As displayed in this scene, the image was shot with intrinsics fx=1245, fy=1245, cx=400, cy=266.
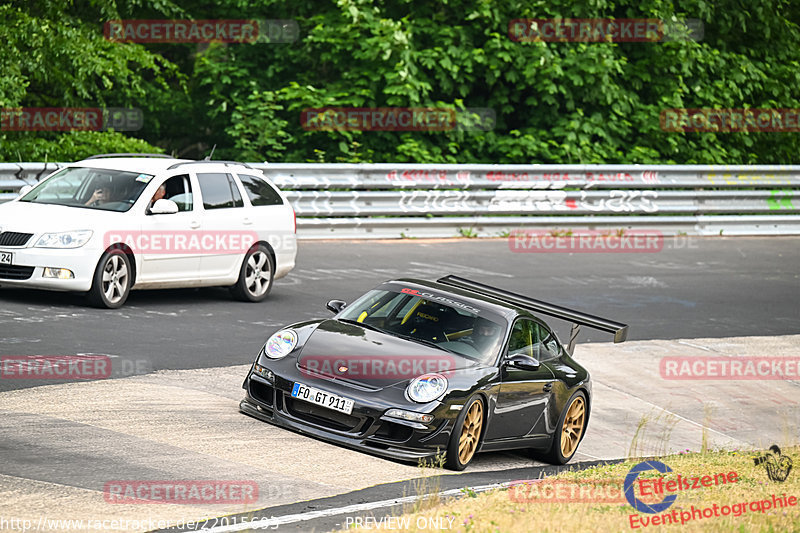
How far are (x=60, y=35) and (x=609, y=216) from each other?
10903mm

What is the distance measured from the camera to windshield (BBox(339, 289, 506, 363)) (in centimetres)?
1018

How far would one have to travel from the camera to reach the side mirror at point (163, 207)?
14.1 meters

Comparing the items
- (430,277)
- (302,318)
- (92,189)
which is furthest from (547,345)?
(430,277)

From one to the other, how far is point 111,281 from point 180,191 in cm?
155

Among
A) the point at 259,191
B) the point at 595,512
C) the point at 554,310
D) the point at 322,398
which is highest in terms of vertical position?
the point at 259,191

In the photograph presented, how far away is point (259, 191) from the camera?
15.9 metres

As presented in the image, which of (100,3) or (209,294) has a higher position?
(100,3)

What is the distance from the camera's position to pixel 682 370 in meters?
14.6

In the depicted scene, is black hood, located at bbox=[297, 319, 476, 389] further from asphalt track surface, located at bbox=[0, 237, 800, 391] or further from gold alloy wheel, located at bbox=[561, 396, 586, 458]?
asphalt track surface, located at bbox=[0, 237, 800, 391]

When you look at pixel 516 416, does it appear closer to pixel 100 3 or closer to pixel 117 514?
pixel 117 514

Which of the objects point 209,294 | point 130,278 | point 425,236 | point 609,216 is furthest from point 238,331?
point 609,216

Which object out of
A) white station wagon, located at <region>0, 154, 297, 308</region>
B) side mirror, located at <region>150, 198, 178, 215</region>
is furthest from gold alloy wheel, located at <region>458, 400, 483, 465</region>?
side mirror, located at <region>150, 198, 178, 215</region>

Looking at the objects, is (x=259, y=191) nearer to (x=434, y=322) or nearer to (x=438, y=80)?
(x=434, y=322)

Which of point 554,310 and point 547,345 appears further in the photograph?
point 547,345
